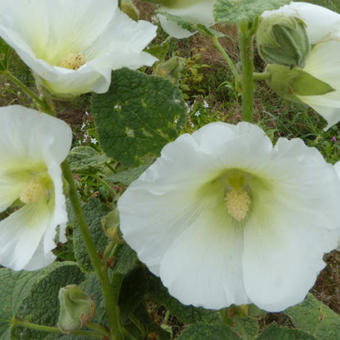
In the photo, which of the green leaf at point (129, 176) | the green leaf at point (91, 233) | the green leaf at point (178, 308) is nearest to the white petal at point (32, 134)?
the green leaf at point (129, 176)

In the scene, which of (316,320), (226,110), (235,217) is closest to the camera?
(235,217)

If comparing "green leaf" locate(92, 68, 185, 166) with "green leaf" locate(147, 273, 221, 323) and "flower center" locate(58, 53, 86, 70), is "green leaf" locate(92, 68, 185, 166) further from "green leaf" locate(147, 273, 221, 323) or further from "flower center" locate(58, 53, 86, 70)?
"green leaf" locate(147, 273, 221, 323)

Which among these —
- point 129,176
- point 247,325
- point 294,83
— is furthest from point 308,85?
point 247,325

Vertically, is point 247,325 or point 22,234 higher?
point 22,234

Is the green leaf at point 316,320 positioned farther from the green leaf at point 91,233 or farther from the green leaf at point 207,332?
the green leaf at point 91,233

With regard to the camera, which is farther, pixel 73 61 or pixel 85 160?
pixel 85 160

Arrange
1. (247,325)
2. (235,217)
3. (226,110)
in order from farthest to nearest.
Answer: (226,110), (247,325), (235,217)

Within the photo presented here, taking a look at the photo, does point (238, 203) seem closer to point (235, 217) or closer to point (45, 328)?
point (235, 217)
